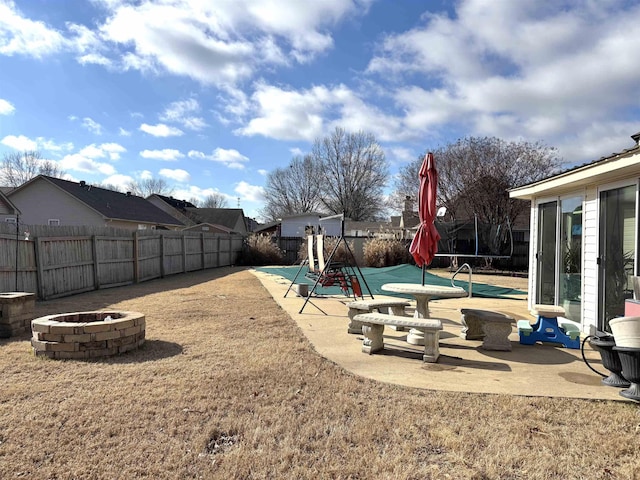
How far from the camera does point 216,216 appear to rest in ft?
155

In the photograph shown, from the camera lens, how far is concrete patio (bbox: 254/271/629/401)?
12.2ft

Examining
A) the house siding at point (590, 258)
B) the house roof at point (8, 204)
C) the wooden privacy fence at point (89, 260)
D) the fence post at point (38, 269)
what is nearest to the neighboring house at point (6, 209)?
the house roof at point (8, 204)

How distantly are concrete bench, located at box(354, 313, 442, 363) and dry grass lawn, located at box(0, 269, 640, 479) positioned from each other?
0.65 metres

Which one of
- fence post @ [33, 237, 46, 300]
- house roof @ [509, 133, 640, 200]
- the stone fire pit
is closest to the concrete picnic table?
house roof @ [509, 133, 640, 200]

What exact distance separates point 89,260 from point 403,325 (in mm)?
9091

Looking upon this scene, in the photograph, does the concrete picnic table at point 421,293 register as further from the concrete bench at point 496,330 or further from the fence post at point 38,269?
the fence post at point 38,269

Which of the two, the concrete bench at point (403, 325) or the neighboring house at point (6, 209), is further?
the neighboring house at point (6, 209)

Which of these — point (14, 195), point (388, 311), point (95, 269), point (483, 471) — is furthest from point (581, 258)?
point (14, 195)

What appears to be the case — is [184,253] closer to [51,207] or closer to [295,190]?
[51,207]

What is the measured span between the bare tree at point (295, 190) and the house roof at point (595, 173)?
3660cm

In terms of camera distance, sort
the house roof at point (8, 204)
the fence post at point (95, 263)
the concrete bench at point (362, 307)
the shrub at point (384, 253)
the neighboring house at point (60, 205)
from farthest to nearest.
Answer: the neighboring house at point (60, 205)
the house roof at point (8, 204)
the shrub at point (384, 253)
the fence post at point (95, 263)
the concrete bench at point (362, 307)

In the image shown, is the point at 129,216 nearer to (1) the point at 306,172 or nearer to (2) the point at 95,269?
(2) the point at 95,269

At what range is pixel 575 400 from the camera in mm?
3410

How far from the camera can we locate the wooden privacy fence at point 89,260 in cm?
831
